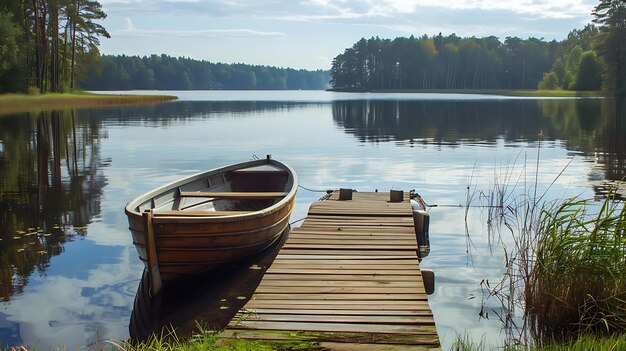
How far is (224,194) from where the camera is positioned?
37.4 feet

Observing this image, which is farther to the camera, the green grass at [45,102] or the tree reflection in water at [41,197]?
the green grass at [45,102]

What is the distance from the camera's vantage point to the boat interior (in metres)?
10.7

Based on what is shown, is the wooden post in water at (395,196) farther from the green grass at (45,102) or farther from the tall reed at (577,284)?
the green grass at (45,102)

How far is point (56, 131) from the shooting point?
32344 millimetres

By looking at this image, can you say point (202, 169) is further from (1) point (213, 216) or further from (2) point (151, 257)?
(2) point (151, 257)

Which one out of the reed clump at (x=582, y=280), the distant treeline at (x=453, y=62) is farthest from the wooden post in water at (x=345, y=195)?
the distant treeline at (x=453, y=62)

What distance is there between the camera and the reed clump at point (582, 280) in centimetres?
641

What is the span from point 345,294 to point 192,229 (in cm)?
262

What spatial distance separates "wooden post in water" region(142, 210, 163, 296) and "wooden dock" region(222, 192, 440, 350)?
1.53m

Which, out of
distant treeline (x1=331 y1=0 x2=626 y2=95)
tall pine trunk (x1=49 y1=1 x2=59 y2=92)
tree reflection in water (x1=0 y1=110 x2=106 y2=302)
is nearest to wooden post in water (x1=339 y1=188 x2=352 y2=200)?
tree reflection in water (x1=0 y1=110 x2=106 y2=302)

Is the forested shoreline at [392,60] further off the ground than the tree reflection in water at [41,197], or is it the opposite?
the forested shoreline at [392,60]

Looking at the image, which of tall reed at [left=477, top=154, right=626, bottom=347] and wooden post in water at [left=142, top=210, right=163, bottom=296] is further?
wooden post in water at [left=142, top=210, right=163, bottom=296]

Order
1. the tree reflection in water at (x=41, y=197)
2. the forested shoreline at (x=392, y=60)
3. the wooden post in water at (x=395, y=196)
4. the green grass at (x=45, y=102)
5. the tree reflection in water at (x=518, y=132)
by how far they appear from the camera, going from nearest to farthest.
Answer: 1. the tree reflection in water at (x=41, y=197)
2. the wooden post in water at (x=395, y=196)
3. the tree reflection in water at (x=518, y=132)
4. the green grass at (x=45, y=102)
5. the forested shoreline at (x=392, y=60)

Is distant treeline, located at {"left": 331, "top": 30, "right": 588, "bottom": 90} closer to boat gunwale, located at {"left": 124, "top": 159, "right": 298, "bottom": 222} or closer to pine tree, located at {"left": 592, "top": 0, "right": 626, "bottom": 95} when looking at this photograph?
pine tree, located at {"left": 592, "top": 0, "right": 626, "bottom": 95}
